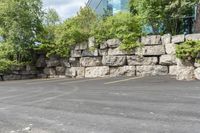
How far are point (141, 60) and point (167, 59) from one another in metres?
1.34

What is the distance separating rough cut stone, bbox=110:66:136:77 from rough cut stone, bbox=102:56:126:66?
0.23m

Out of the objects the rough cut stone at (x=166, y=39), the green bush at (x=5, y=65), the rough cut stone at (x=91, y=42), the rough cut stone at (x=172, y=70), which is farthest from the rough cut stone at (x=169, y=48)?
the green bush at (x=5, y=65)

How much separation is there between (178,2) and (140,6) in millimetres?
1975

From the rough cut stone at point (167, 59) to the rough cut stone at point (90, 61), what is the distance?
3.44 m

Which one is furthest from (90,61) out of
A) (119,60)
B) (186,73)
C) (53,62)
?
(186,73)

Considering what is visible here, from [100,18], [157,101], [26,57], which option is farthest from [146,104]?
[26,57]

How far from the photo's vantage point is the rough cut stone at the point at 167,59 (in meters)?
15.4

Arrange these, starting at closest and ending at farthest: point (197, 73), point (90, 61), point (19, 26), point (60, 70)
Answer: point (197, 73)
point (90, 61)
point (60, 70)
point (19, 26)

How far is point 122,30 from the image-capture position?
1684 cm

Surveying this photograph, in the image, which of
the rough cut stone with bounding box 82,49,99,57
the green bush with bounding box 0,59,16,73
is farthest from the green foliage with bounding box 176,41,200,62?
the green bush with bounding box 0,59,16,73

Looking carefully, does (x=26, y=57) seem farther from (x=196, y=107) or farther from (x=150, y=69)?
(x=196, y=107)

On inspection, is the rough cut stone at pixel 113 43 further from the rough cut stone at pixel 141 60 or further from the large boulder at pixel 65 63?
the large boulder at pixel 65 63

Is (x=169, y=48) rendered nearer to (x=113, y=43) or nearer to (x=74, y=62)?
(x=113, y=43)

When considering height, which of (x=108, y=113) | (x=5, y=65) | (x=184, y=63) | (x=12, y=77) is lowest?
(x=108, y=113)
